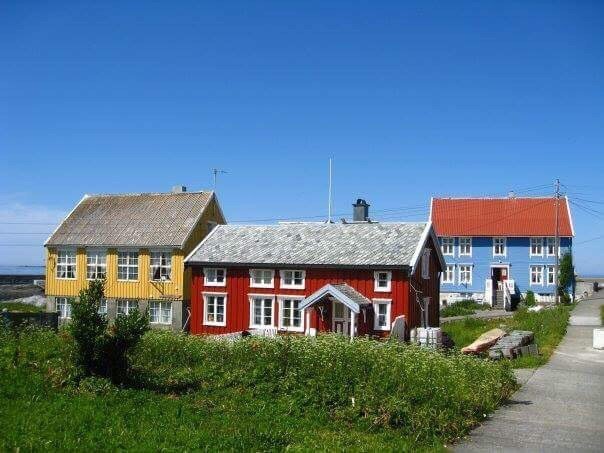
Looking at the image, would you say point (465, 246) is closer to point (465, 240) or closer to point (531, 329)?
point (465, 240)

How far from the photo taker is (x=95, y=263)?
39219 mm

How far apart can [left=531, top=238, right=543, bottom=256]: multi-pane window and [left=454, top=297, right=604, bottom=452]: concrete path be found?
32421mm

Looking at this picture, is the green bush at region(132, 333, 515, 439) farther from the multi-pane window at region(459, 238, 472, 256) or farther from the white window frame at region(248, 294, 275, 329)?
the multi-pane window at region(459, 238, 472, 256)

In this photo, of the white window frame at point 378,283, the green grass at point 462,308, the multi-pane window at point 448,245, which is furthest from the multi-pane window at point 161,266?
the multi-pane window at point 448,245

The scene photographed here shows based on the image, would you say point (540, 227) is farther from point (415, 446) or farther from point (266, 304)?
point (415, 446)

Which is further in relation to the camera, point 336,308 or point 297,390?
point 336,308

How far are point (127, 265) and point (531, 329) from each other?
74.8 feet

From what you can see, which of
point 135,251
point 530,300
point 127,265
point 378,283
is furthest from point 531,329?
point 127,265

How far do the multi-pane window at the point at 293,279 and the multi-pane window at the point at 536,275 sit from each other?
30094 mm

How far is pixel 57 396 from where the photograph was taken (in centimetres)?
1337

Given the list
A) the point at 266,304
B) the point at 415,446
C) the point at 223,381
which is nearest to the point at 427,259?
the point at 266,304

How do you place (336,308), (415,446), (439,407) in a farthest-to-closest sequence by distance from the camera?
(336,308) → (439,407) → (415,446)

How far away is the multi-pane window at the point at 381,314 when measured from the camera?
2809 centimetres

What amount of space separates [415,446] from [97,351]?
24.6ft
